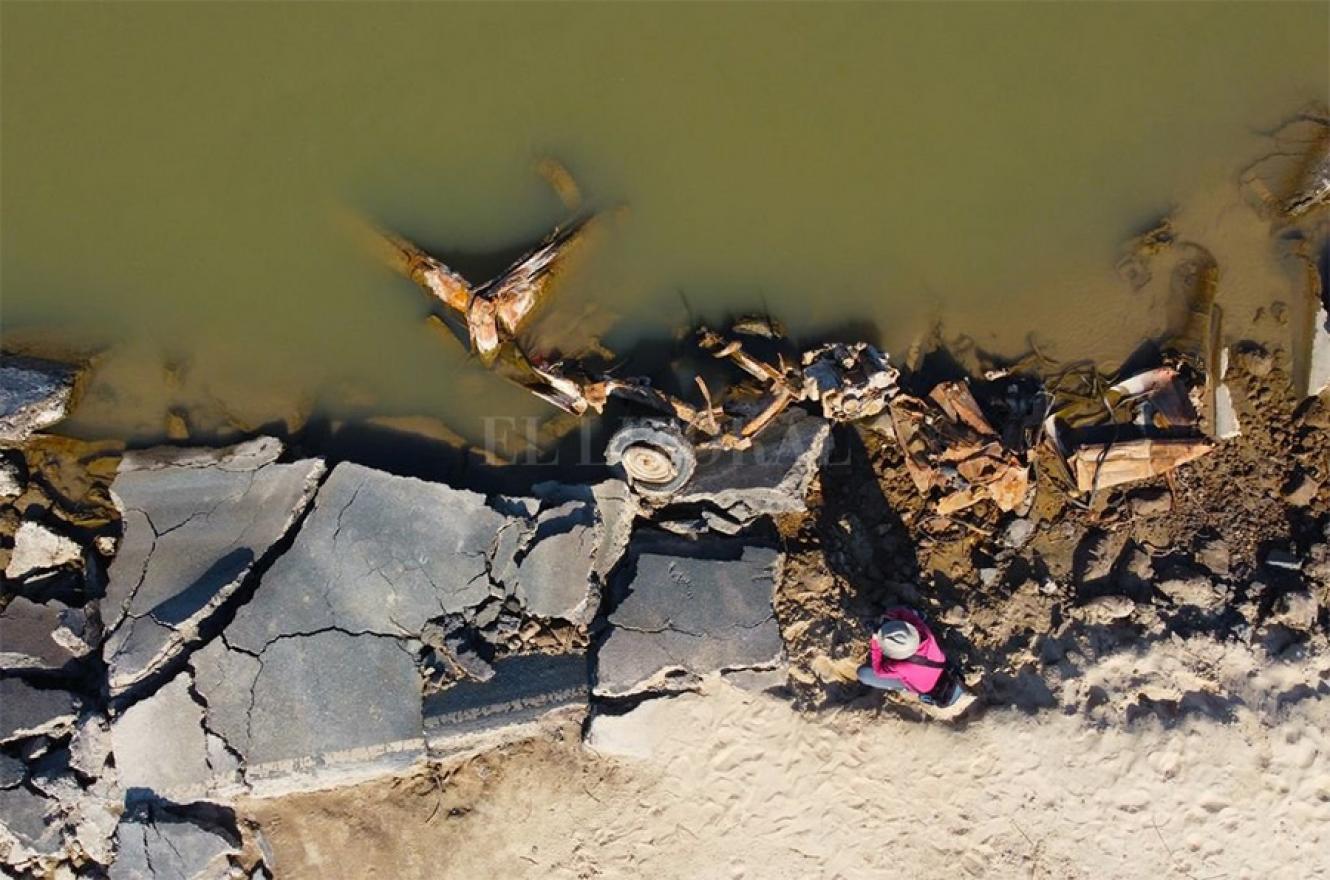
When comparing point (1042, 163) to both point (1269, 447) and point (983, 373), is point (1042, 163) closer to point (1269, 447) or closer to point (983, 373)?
point (983, 373)

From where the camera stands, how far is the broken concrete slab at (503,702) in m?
6.29

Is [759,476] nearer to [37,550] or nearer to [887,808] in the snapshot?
[887,808]

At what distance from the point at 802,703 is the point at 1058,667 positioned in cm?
210

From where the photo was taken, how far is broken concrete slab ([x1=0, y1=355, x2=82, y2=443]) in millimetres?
7055

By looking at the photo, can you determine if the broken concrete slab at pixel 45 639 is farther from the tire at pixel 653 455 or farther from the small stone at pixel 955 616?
the small stone at pixel 955 616

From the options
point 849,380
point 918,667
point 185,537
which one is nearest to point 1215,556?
point 918,667

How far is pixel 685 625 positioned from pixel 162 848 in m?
4.23

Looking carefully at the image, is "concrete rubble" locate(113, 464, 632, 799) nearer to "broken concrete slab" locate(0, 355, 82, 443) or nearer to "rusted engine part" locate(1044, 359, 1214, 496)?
"broken concrete slab" locate(0, 355, 82, 443)

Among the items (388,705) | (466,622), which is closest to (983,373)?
(466,622)

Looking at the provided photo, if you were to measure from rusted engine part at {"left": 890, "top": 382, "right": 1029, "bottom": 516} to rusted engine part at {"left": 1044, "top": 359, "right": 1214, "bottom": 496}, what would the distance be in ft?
1.75

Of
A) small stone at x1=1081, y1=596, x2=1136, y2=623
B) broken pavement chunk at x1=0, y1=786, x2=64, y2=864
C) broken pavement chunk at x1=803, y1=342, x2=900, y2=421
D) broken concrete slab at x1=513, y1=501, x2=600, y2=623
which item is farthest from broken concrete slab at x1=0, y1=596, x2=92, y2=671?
small stone at x1=1081, y1=596, x2=1136, y2=623

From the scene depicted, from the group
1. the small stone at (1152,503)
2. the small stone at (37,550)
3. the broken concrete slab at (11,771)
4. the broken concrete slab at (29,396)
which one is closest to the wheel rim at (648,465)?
the small stone at (1152,503)

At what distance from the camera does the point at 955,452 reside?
6906 millimetres

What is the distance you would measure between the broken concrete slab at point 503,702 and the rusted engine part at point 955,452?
3245mm
